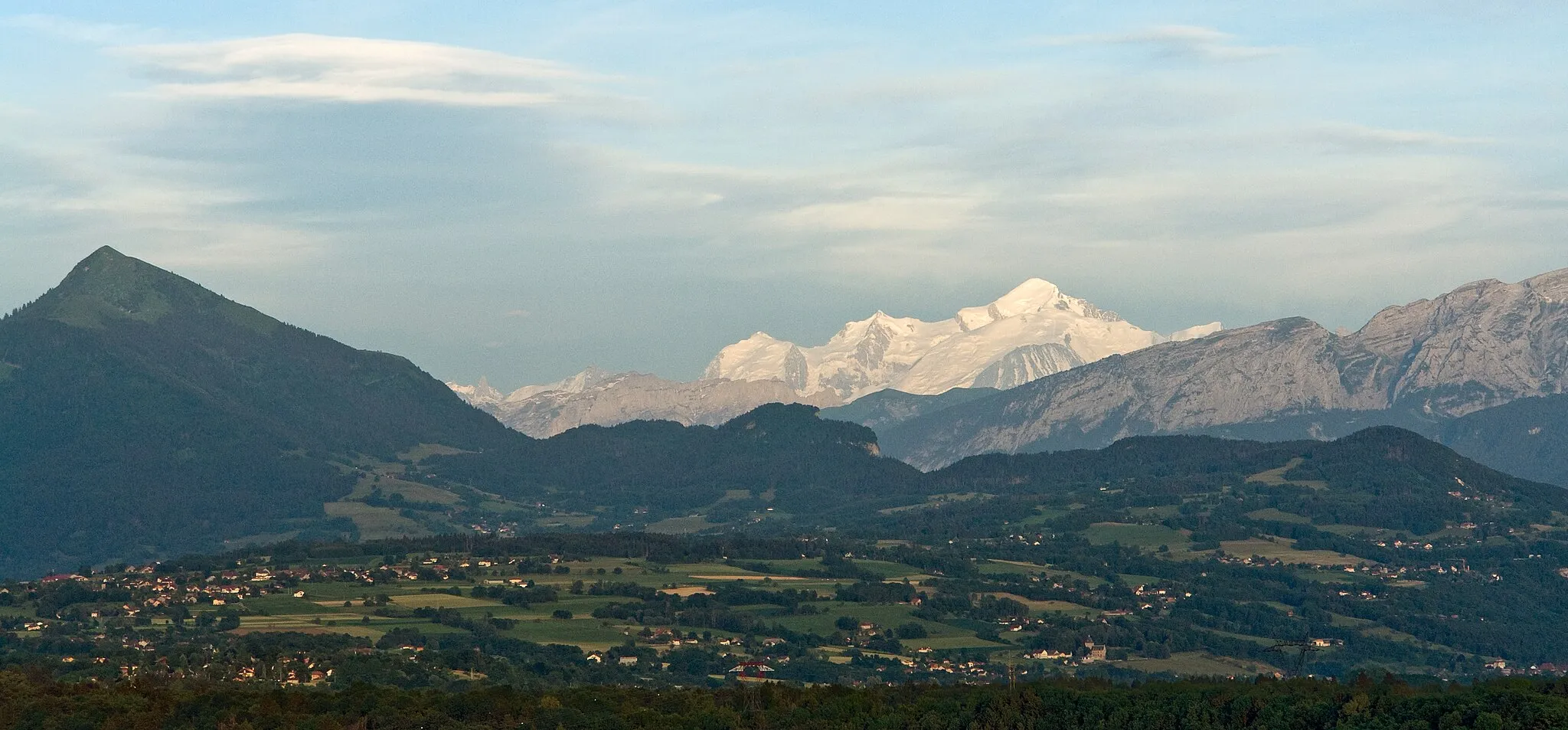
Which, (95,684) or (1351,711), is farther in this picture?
(95,684)

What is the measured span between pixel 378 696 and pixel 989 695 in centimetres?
5459

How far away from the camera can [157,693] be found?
18438cm

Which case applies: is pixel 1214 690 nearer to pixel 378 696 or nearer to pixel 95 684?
pixel 378 696

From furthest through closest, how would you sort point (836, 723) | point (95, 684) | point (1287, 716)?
point (95, 684), point (836, 723), point (1287, 716)

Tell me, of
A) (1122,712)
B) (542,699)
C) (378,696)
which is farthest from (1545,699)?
(378,696)

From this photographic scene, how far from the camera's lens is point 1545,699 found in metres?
159

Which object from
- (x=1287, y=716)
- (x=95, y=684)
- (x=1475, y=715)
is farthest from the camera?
(x=95, y=684)

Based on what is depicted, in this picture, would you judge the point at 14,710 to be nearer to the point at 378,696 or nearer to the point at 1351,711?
the point at 378,696

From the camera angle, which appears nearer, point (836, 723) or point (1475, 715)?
point (1475, 715)

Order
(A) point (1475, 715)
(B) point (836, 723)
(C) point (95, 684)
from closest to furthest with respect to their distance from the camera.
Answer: (A) point (1475, 715) → (B) point (836, 723) → (C) point (95, 684)

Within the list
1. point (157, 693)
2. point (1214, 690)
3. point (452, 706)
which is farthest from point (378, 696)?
point (1214, 690)

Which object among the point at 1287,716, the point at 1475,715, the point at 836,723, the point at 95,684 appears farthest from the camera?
the point at 95,684

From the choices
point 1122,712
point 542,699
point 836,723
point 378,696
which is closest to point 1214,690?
point 1122,712

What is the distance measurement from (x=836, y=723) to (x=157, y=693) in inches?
2344
